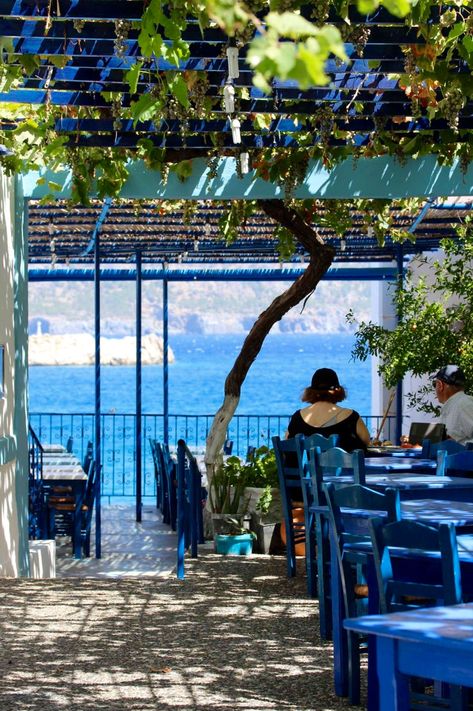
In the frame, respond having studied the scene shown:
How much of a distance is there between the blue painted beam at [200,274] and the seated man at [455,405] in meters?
5.54

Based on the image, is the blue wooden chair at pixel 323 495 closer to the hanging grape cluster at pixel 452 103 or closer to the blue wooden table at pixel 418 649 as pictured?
the hanging grape cluster at pixel 452 103

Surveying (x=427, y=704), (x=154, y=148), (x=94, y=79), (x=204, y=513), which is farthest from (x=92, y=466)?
(x=427, y=704)

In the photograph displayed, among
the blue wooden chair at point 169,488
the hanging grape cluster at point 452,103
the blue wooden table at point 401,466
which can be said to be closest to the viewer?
the hanging grape cluster at point 452,103

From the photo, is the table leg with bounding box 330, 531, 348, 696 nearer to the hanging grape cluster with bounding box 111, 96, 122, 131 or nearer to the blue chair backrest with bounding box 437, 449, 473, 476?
the blue chair backrest with bounding box 437, 449, 473, 476

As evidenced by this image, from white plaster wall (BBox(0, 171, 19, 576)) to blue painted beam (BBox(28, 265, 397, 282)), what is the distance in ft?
17.9

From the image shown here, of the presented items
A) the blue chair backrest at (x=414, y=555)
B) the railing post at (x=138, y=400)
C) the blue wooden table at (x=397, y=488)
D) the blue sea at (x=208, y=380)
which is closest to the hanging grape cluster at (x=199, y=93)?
the blue wooden table at (x=397, y=488)

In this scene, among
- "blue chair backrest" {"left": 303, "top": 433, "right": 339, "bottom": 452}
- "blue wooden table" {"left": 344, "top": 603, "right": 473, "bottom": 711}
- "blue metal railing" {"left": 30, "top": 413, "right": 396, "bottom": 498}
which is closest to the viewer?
"blue wooden table" {"left": 344, "top": 603, "right": 473, "bottom": 711}

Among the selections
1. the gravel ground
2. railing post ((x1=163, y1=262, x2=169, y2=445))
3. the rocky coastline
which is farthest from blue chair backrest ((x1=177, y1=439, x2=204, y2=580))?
the rocky coastline

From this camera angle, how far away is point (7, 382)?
26.8 ft

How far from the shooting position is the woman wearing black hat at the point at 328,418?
8109mm

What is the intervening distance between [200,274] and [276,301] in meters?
4.94

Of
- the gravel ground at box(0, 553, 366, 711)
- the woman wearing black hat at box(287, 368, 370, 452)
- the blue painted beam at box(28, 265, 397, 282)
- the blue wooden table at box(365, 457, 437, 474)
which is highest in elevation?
the blue painted beam at box(28, 265, 397, 282)

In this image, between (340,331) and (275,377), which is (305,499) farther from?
(340,331)

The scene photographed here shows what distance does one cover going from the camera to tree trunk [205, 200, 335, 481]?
9.01m
